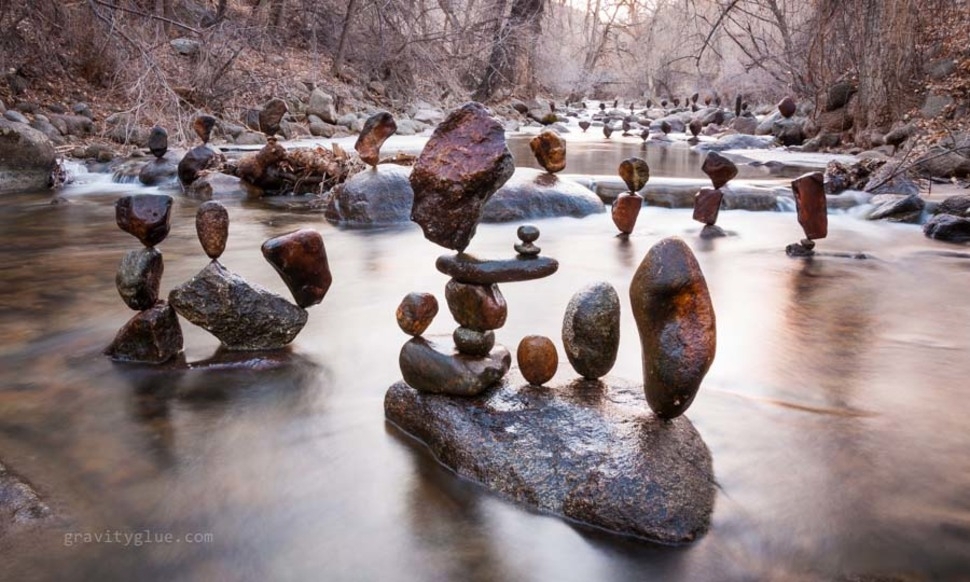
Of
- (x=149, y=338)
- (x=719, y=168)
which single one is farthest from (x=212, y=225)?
(x=719, y=168)

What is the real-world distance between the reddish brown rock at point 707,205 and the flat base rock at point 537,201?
42.7 inches

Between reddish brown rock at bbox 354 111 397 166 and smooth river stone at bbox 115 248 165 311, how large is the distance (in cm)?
326

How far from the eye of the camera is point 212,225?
3012 millimetres

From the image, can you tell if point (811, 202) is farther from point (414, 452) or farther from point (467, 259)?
point (414, 452)

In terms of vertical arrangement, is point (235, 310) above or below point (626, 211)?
below

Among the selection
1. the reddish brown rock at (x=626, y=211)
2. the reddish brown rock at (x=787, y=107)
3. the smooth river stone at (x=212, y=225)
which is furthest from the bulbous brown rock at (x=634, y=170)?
the reddish brown rock at (x=787, y=107)

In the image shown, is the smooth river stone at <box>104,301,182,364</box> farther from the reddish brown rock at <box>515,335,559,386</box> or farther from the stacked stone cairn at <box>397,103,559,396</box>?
the reddish brown rock at <box>515,335,559,386</box>

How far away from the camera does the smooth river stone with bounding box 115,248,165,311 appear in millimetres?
2906

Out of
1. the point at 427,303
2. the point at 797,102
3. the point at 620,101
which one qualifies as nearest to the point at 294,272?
the point at 427,303

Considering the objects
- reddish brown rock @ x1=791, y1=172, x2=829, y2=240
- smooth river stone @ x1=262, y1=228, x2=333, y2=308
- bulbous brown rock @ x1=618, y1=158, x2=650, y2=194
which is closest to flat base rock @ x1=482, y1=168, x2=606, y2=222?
bulbous brown rock @ x1=618, y1=158, x2=650, y2=194

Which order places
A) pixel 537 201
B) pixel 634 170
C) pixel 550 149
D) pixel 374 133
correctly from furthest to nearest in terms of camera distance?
pixel 537 201, pixel 374 133, pixel 550 149, pixel 634 170

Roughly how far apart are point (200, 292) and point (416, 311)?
3.61 ft

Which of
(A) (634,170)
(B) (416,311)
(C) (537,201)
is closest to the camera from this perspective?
(B) (416,311)

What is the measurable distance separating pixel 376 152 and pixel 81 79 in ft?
33.0
